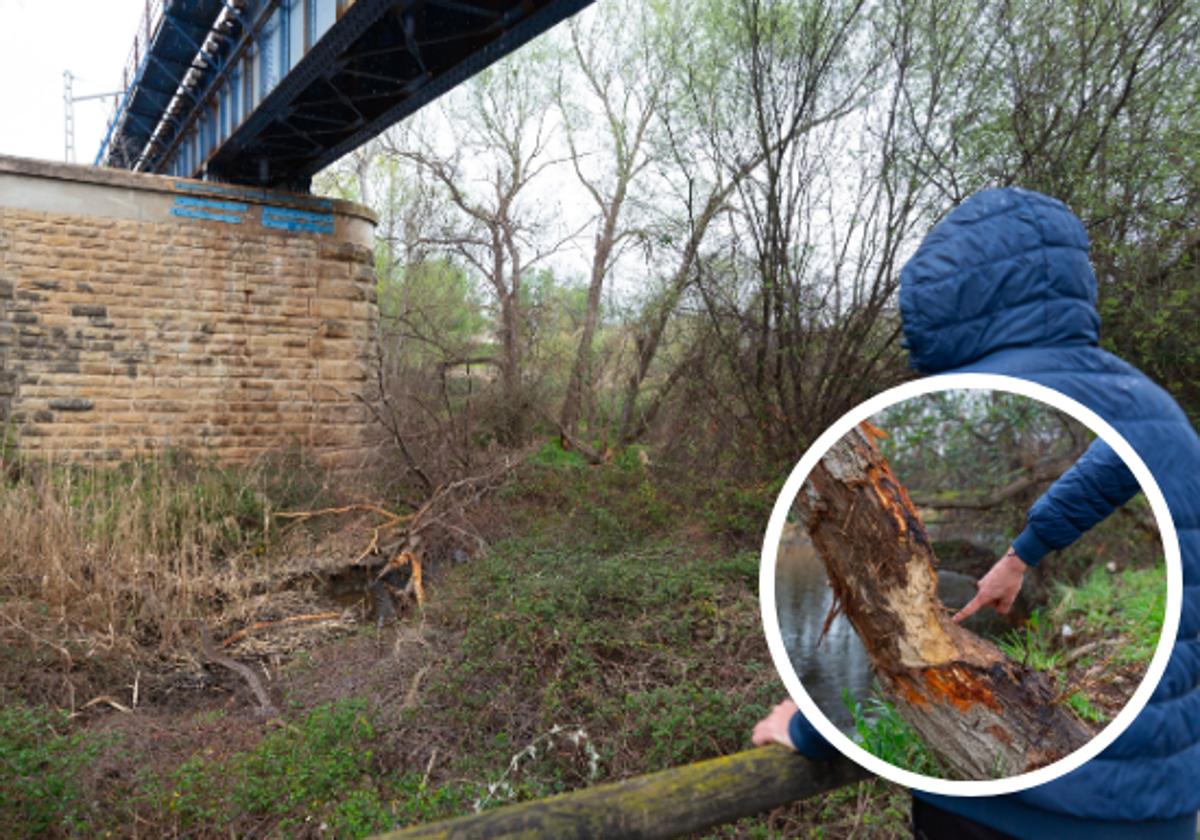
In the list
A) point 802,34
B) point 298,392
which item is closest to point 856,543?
point 802,34

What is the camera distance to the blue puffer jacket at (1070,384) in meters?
1.16

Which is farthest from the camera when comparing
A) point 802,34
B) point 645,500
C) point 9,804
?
point 645,500

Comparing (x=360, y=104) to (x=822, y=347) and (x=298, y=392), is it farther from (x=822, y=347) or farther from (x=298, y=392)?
(x=822, y=347)

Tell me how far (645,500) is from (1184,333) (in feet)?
17.1

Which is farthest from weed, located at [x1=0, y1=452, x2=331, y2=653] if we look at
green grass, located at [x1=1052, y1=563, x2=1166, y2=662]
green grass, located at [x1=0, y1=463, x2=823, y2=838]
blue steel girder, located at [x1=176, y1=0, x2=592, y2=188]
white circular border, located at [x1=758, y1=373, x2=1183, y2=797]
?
green grass, located at [x1=1052, y1=563, x2=1166, y2=662]

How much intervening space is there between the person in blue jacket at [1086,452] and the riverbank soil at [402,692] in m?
2.61

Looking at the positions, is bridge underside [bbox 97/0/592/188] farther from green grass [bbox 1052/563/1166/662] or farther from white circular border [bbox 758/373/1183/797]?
green grass [bbox 1052/563/1166/662]

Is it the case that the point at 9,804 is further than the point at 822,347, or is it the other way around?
the point at 822,347

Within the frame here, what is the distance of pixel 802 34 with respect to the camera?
8.46 metres

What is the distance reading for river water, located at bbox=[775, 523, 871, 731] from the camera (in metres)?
1.33

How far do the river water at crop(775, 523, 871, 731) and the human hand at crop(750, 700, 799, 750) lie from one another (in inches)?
11.7

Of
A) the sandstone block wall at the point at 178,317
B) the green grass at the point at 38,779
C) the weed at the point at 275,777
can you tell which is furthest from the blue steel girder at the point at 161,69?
the weed at the point at 275,777

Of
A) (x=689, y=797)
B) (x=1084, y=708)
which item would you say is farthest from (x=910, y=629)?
Answer: (x=689, y=797)

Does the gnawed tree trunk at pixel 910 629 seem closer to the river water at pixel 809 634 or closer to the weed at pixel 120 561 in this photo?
the river water at pixel 809 634
